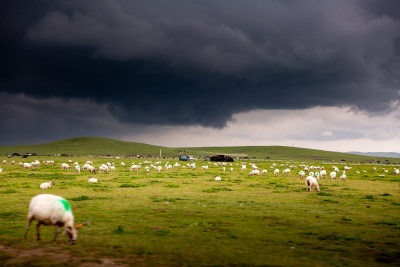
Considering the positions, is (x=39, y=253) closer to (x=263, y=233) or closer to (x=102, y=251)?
(x=102, y=251)

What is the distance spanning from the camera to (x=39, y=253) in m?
8.08

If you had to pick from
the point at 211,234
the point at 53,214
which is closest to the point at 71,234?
the point at 53,214

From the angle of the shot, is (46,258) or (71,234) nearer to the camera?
(46,258)

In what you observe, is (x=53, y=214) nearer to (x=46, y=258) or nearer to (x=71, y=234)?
(x=71, y=234)

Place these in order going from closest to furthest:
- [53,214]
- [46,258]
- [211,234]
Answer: [46,258] < [53,214] < [211,234]

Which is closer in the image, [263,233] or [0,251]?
[0,251]

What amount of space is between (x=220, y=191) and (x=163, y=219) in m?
11.9

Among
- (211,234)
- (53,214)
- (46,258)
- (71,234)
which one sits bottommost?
(211,234)

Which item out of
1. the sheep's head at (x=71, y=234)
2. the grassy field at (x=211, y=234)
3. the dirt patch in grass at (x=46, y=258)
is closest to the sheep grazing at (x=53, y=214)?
the sheep's head at (x=71, y=234)

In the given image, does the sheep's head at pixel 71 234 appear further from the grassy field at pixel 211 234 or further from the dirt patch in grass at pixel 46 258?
the dirt patch in grass at pixel 46 258

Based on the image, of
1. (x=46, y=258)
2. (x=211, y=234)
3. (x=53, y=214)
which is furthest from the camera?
(x=211, y=234)

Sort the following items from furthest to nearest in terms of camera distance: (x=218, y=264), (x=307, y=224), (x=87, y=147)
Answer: (x=87, y=147)
(x=307, y=224)
(x=218, y=264)

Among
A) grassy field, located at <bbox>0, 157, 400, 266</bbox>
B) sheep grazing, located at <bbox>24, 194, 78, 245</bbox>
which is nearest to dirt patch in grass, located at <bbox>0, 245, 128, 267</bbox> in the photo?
grassy field, located at <bbox>0, 157, 400, 266</bbox>

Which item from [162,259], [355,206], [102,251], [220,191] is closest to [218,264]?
[162,259]
